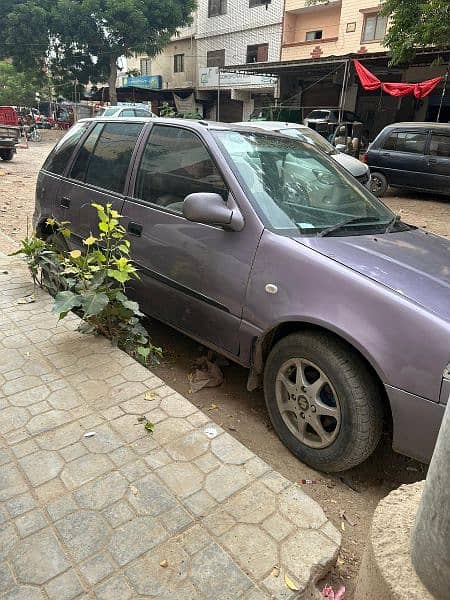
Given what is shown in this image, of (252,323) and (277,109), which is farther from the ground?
(277,109)

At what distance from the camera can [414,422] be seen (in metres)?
2.09

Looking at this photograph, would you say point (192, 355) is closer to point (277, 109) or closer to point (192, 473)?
point (192, 473)

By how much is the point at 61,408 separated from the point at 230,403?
3.83ft

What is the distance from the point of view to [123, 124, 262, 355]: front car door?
282 centimetres

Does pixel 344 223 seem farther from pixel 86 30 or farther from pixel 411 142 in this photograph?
pixel 86 30

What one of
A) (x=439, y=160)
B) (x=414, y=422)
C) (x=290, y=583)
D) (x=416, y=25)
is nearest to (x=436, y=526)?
(x=290, y=583)

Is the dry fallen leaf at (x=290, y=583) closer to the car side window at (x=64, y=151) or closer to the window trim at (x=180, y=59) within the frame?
the car side window at (x=64, y=151)

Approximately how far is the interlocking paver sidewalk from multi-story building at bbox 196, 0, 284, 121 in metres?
25.1

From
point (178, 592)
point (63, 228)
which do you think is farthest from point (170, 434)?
point (63, 228)

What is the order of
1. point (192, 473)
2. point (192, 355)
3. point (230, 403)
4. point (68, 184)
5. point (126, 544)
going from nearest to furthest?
point (126, 544) → point (192, 473) → point (230, 403) → point (192, 355) → point (68, 184)

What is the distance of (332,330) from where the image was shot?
229 cm

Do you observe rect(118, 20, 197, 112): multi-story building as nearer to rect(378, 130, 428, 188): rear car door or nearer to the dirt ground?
rect(378, 130, 428, 188): rear car door

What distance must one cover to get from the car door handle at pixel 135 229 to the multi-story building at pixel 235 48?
2368 cm

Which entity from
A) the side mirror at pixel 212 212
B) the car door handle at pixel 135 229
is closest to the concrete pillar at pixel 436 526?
the side mirror at pixel 212 212
